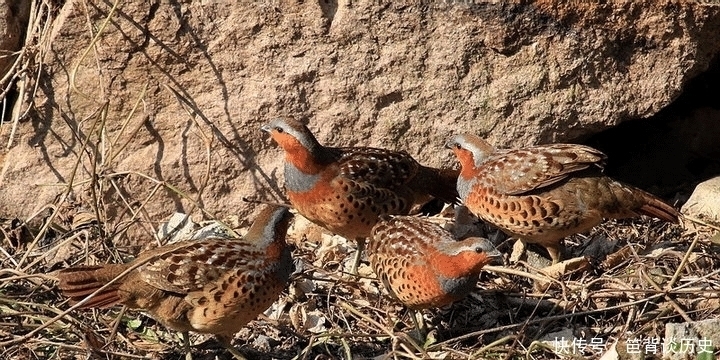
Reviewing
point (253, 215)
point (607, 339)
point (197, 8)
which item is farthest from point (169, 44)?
point (607, 339)

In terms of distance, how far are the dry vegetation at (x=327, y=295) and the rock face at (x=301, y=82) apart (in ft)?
0.24

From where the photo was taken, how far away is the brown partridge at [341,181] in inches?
273

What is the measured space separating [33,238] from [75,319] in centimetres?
112

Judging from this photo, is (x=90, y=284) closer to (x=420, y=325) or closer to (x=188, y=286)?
(x=188, y=286)

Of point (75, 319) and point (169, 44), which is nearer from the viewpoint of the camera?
point (75, 319)

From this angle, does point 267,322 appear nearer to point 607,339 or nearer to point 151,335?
point 151,335

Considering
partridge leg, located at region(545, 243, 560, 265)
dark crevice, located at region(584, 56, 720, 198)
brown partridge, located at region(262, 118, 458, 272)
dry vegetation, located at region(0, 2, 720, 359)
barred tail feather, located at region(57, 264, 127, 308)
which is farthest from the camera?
dark crevice, located at region(584, 56, 720, 198)

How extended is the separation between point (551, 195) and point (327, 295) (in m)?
1.37

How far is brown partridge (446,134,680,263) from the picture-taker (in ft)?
22.1

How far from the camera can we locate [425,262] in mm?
6176

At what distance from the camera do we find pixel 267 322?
21.9 feet

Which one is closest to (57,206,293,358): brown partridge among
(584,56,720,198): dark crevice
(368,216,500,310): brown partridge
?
(368,216,500,310): brown partridge

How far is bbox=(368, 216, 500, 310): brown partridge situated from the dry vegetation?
251 mm

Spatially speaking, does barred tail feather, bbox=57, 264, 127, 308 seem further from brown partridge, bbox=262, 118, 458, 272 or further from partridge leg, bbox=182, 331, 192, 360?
brown partridge, bbox=262, 118, 458, 272
